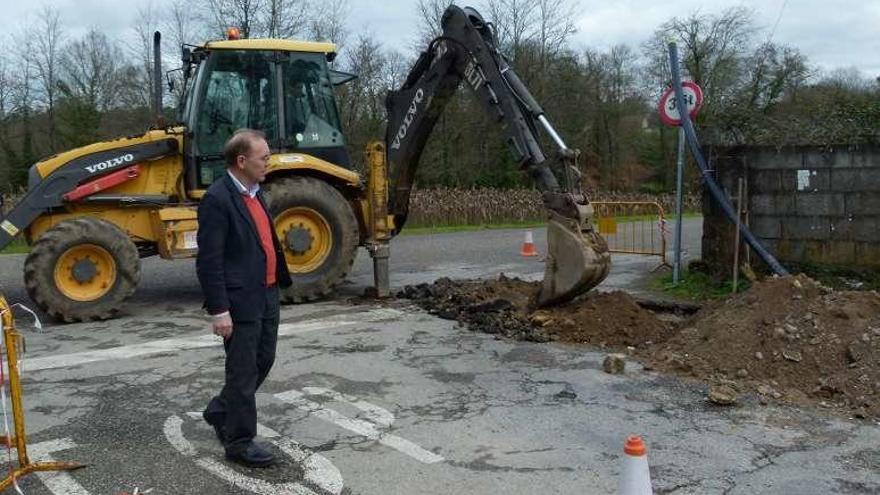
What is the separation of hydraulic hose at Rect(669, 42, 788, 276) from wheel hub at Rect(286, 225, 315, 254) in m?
5.09

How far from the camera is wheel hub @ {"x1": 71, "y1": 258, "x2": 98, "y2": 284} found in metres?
8.80

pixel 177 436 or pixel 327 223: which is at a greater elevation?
pixel 327 223

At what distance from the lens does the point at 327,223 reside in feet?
32.8

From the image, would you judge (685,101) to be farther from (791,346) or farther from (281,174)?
(281,174)

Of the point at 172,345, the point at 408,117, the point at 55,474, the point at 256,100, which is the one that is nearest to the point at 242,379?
the point at 55,474

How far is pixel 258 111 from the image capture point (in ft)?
32.5

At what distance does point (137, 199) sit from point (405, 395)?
5.07m

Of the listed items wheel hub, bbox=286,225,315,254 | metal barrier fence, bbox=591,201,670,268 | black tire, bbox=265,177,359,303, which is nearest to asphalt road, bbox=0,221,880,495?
black tire, bbox=265,177,359,303

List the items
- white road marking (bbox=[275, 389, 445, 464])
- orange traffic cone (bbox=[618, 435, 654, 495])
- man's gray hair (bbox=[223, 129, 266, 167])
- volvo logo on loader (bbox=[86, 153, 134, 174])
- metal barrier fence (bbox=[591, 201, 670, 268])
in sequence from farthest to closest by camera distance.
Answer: metal barrier fence (bbox=[591, 201, 670, 268]), volvo logo on loader (bbox=[86, 153, 134, 174]), white road marking (bbox=[275, 389, 445, 464]), man's gray hair (bbox=[223, 129, 266, 167]), orange traffic cone (bbox=[618, 435, 654, 495])

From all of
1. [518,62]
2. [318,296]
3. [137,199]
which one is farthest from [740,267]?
[518,62]

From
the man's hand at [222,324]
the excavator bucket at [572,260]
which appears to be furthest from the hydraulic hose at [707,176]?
the man's hand at [222,324]

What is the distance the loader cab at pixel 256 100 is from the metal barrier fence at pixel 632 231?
3.87m

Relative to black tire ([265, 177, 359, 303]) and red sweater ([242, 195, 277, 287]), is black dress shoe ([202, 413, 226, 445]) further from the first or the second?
black tire ([265, 177, 359, 303])

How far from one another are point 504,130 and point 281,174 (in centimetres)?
292
